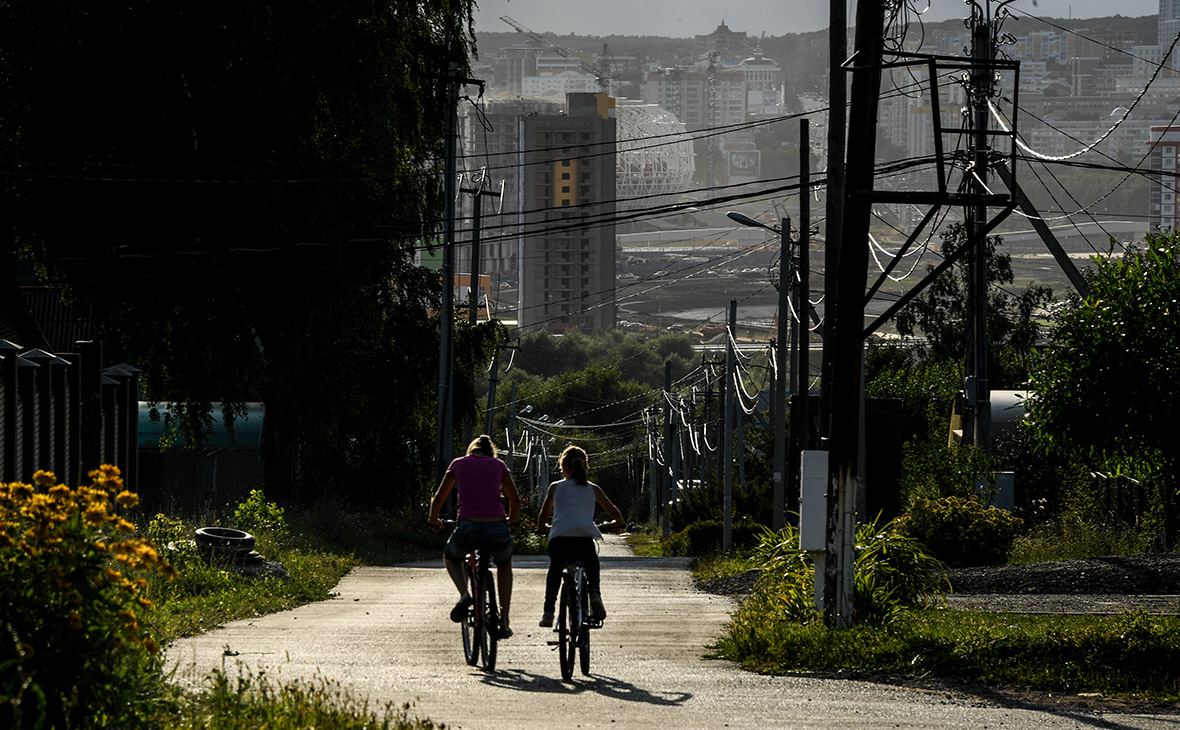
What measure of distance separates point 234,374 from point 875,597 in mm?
14888

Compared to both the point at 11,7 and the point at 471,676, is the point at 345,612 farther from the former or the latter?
the point at 11,7

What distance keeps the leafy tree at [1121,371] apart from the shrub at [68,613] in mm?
15543

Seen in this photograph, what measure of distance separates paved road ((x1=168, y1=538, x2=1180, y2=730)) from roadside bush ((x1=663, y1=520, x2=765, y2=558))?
575 inches

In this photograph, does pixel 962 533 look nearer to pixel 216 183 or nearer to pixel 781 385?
pixel 781 385

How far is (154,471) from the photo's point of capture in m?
32.6

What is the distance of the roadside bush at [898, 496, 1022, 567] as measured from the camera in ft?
70.9

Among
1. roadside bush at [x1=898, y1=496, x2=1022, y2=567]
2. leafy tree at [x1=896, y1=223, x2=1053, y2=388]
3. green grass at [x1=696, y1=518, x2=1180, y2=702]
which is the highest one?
leafy tree at [x1=896, y1=223, x2=1053, y2=388]

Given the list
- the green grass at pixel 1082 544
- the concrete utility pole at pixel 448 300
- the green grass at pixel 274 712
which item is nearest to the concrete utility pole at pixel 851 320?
the green grass at pixel 274 712

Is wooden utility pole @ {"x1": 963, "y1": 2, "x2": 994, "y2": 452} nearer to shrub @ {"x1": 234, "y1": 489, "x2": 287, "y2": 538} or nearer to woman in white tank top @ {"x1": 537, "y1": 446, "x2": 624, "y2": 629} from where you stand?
shrub @ {"x1": 234, "y1": 489, "x2": 287, "y2": 538}

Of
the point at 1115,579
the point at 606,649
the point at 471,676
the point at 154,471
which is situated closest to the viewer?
the point at 471,676

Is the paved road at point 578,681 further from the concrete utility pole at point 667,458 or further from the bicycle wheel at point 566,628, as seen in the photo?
the concrete utility pole at point 667,458

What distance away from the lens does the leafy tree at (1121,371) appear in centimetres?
1905

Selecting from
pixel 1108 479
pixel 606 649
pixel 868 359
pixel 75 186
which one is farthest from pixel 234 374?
pixel 868 359

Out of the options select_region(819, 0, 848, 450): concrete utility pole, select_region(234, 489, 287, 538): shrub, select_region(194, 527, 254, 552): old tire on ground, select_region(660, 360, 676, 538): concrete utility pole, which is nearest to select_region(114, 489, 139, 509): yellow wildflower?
select_region(819, 0, 848, 450): concrete utility pole
